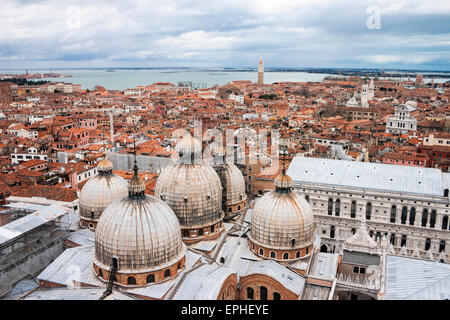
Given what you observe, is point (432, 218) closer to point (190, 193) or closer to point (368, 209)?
point (368, 209)

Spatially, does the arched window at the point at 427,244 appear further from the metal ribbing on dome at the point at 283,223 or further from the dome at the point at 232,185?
the dome at the point at 232,185

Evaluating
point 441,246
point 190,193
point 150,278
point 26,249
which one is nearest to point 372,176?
point 441,246

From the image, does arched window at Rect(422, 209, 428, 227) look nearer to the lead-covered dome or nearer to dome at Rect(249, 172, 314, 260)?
dome at Rect(249, 172, 314, 260)

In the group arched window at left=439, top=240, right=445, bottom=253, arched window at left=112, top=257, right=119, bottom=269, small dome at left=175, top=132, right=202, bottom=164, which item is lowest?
arched window at left=439, top=240, right=445, bottom=253

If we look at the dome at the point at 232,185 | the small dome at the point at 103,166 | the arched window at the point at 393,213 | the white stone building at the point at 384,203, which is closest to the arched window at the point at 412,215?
the white stone building at the point at 384,203

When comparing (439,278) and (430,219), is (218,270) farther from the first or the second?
(430,219)

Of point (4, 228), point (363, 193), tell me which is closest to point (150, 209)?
point (4, 228)

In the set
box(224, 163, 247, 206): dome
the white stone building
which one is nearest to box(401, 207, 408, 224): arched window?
the white stone building
